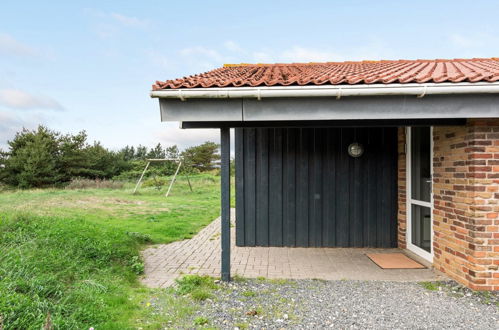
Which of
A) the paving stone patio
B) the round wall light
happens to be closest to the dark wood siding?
the round wall light

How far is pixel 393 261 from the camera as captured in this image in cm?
444

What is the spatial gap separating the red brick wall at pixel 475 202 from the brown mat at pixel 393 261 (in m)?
0.65

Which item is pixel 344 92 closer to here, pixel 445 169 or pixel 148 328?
pixel 445 169

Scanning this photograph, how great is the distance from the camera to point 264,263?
4398 mm

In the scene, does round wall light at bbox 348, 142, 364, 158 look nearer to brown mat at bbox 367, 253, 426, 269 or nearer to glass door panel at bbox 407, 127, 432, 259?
glass door panel at bbox 407, 127, 432, 259

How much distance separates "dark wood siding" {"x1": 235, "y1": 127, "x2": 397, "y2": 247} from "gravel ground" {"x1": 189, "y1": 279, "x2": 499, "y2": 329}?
1.79 meters

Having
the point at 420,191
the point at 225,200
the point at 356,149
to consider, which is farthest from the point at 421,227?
the point at 225,200

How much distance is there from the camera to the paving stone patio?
3.84m

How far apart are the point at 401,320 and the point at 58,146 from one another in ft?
95.7

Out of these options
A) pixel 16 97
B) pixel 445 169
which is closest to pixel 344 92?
pixel 445 169

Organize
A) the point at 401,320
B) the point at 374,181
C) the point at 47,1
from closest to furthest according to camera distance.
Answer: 1. the point at 401,320
2. the point at 374,181
3. the point at 47,1

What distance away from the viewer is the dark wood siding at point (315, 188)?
531 centimetres

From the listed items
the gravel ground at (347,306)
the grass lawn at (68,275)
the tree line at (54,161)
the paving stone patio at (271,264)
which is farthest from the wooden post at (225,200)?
the tree line at (54,161)

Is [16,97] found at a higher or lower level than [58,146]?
higher
